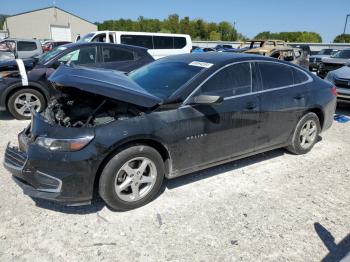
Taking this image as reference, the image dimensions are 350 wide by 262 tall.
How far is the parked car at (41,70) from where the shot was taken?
6625mm

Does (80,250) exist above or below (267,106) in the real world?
below

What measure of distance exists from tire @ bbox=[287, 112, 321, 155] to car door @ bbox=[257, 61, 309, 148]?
0.17m

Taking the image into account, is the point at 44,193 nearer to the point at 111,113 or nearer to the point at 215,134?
the point at 111,113

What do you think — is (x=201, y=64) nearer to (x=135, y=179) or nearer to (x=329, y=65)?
(x=135, y=179)

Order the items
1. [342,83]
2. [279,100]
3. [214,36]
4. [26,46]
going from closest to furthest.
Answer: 1. [279,100]
2. [342,83]
3. [26,46]
4. [214,36]

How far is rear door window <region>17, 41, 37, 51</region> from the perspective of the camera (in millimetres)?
14828

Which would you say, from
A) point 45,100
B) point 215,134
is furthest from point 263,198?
point 45,100

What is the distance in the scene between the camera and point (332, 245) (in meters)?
2.99

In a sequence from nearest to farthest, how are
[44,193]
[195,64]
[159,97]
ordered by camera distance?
[44,193] < [159,97] < [195,64]

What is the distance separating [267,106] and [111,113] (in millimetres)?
2089

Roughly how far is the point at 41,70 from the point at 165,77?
158 inches

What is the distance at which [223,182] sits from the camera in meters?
4.14

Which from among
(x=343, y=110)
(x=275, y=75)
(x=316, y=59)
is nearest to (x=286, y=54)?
(x=316, y=59)

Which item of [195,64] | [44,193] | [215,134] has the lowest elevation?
[44,193]
